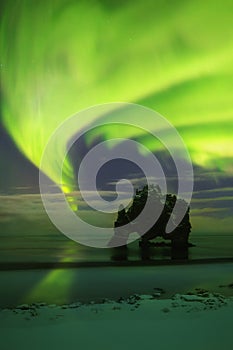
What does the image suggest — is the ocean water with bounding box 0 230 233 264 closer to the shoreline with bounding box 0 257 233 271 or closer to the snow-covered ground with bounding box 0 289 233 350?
the shoreline with bounding box 0 257 233 271

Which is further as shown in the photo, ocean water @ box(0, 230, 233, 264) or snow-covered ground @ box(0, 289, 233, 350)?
ocean water @ box(0, 230, 233, 264)

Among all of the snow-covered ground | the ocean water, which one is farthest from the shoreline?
the snow-covered ground

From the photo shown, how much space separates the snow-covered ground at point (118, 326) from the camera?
7.59 feet

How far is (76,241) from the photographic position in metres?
2.44

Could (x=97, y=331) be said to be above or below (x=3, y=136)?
below

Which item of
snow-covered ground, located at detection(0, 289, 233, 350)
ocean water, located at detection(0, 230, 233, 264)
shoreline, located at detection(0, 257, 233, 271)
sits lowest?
snow-covered ground, located at detection(0, 289, 233, 350)

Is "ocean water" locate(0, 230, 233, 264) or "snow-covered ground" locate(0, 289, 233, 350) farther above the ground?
"ocean water" locate(0, 230, 233, 264)

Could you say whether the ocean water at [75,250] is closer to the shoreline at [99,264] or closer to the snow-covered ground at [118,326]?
the shoreline at [99,264]

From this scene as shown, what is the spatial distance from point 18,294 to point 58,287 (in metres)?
0.17

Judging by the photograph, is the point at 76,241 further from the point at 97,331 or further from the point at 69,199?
the point at 97,331

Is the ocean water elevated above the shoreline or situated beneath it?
elevated above

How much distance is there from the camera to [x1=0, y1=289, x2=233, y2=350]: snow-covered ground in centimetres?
231

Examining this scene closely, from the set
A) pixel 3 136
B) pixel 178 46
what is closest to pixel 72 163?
pixel 3 136

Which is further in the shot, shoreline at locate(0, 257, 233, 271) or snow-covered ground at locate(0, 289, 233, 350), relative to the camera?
shoreline at locate(0, 257, 233, 271)
